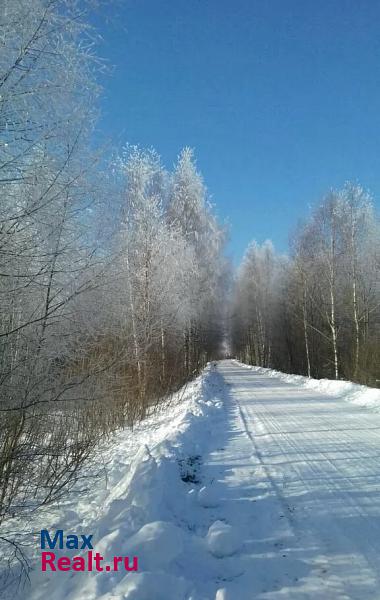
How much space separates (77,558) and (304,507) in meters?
2.11

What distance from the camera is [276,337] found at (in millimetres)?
36594

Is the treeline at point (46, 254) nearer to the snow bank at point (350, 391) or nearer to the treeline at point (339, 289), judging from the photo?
the snow bank at point (350, 391)

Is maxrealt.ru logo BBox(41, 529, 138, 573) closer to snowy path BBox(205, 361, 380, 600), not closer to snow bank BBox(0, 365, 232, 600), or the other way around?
snow bank BBox(0, 365, 232, 600)

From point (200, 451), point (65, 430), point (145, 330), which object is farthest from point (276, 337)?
point (65, 430)

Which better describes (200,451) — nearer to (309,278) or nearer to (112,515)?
(112,515)

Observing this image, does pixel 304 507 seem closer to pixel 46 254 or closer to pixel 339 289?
pixel 46 254

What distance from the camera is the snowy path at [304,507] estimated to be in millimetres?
2619

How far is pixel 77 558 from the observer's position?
2904mm

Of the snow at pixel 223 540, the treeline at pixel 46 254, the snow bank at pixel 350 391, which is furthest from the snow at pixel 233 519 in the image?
the snow bank at pixel 350 391

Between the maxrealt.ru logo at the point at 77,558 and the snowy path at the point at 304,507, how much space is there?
0.74 metres

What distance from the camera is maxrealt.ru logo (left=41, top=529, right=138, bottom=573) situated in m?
2.63

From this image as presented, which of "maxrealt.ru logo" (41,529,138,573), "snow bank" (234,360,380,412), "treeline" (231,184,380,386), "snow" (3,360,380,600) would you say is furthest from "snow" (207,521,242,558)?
"treeline" (231,184,380,386)

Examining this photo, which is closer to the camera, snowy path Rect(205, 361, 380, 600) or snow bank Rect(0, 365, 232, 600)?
snow bank Rect(0, 365, 232, 600)

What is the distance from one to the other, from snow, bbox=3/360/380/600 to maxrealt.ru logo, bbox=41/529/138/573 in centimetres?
6
